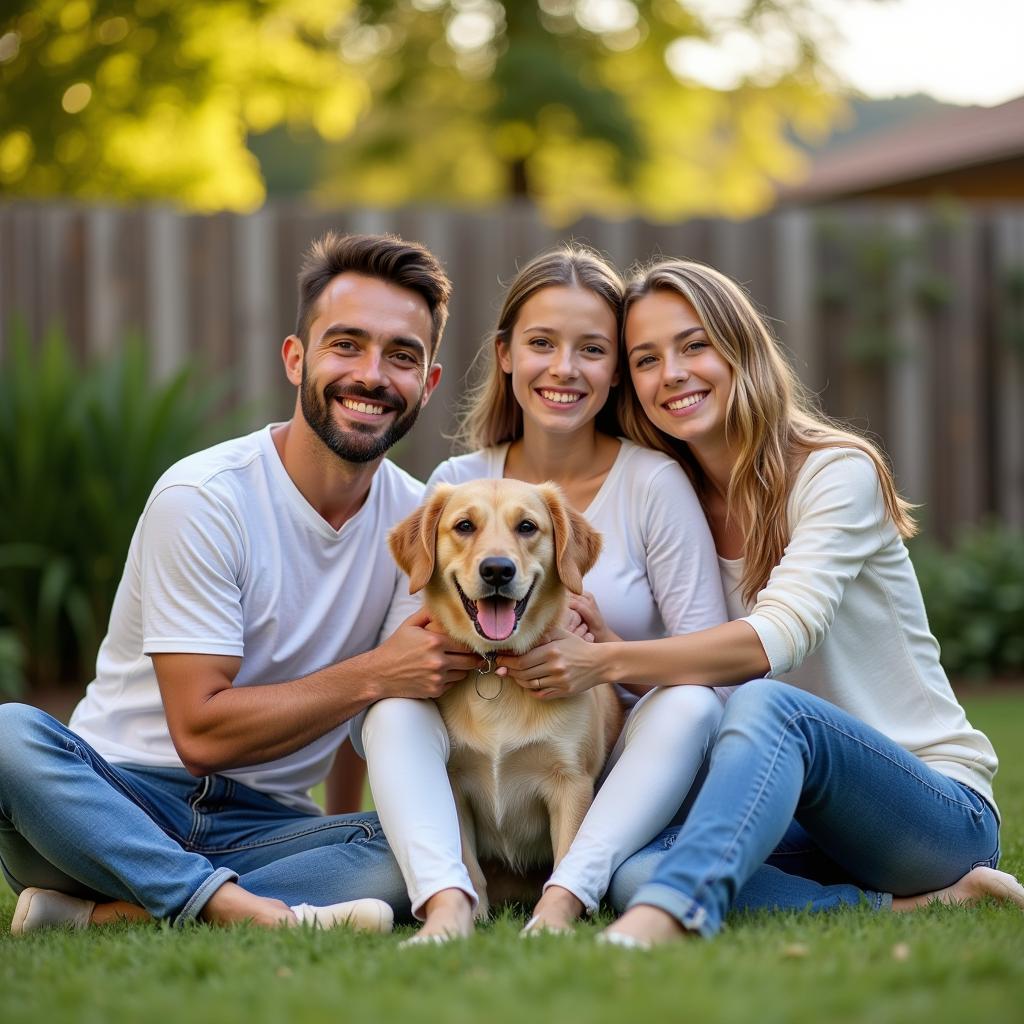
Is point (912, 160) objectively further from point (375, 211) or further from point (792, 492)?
point (792, 492)

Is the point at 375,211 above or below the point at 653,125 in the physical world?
below

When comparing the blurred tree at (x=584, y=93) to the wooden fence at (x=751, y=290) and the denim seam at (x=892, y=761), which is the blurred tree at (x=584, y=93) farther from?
the denim seam at (x=892, y=761)

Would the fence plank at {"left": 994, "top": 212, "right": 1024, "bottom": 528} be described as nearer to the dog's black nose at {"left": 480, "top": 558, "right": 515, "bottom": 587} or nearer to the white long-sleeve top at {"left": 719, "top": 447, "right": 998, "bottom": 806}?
the white long-sleeve top at {"left": 719, "top": 447, "right": 998, "bottom": 806}

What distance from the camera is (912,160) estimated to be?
14.5m

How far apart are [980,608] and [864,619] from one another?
15.2ft

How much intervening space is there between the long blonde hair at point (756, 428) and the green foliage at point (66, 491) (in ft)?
12.5

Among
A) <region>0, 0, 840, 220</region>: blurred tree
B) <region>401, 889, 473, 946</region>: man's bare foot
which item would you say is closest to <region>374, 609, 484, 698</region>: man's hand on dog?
<region>401, 889, 473, 946</region>: man's bare foot

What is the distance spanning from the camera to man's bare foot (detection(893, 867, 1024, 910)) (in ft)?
9.34

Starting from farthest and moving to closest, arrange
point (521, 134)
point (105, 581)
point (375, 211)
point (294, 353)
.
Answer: point (521, 134)
point (375, 211)
point (105, 581)
point (294, 353)

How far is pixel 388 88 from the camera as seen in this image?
53.8 ft

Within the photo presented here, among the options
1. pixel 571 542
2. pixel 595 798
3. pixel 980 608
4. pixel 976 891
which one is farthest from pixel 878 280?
pixel 595 798

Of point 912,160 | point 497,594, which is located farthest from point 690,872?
point 912,160

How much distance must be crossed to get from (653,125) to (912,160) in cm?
450

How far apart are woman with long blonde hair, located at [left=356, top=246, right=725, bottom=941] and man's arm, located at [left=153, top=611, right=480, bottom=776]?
7cm
